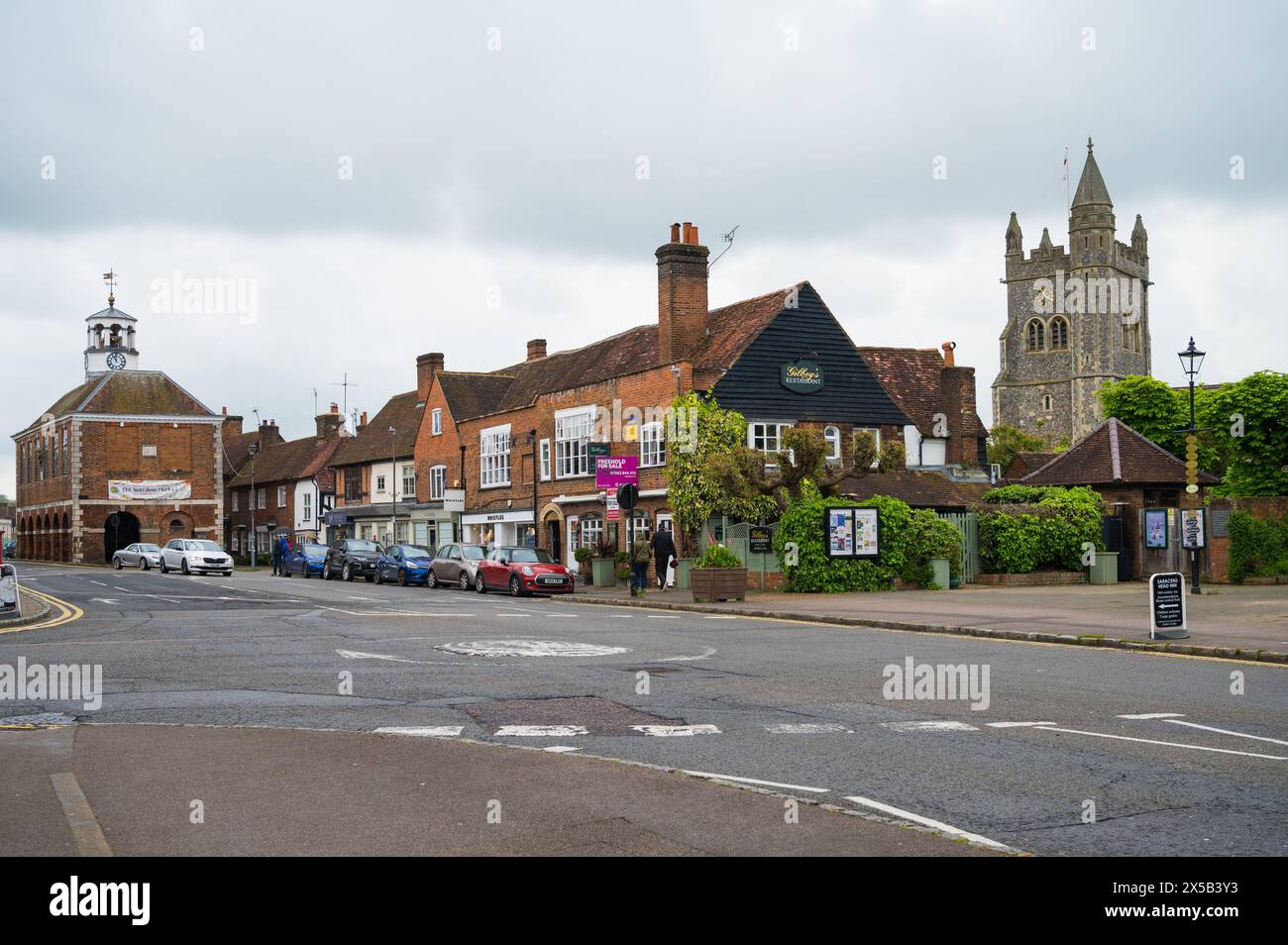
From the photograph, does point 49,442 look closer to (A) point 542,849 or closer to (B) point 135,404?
(B) point 135,404

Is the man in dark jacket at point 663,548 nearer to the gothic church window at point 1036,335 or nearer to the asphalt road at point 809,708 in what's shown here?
the asphalt road at point 809,708

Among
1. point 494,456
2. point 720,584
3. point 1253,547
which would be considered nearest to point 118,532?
point 494,456

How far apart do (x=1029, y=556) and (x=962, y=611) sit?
529 inches

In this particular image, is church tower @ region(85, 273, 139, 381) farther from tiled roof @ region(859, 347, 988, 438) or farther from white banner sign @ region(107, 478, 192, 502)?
tiled roof @ region(859, 347, 988, 438)

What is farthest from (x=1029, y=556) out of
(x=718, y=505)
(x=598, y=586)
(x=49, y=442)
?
(x=49, y=442)

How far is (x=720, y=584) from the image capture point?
2892 cm

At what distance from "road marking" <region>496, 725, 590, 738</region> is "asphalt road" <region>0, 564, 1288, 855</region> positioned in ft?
0.08

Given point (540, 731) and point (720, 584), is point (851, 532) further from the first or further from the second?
point (540, 731)

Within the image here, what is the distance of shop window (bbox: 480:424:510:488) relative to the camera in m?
49.1

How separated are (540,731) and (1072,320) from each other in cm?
13090

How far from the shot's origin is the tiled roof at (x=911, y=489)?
37625 mm

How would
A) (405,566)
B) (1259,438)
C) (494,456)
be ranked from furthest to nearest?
(494,456) < (1259,438) < (405,566)

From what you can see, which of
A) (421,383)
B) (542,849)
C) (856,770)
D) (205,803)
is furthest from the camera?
(421,383)

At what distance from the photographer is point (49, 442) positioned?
84.9 meters
